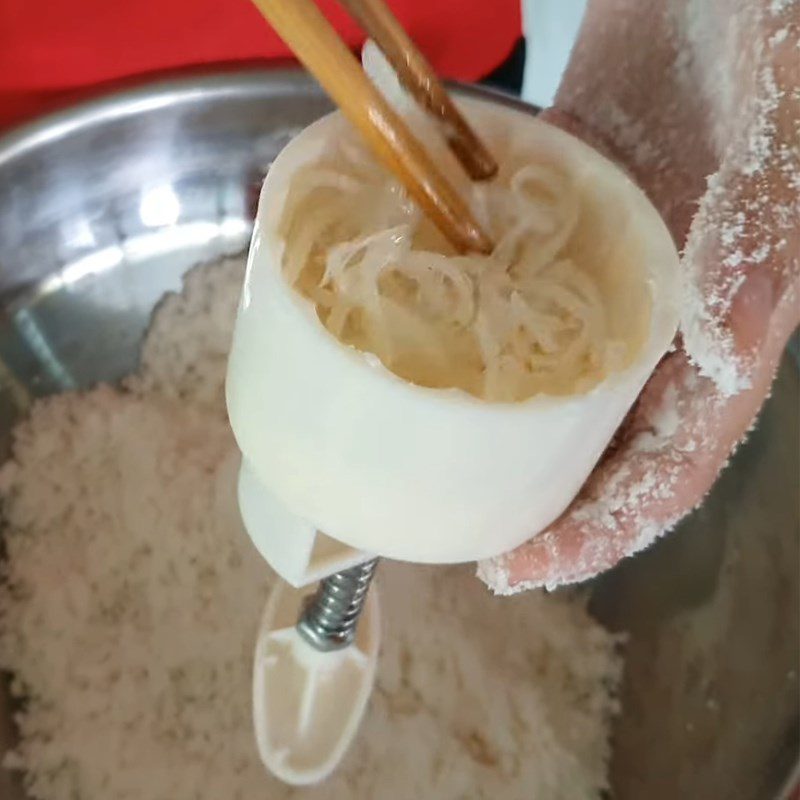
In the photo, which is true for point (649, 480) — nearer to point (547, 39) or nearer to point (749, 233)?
point (749, 233)

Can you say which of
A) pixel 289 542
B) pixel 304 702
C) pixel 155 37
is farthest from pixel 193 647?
pixel 155 37

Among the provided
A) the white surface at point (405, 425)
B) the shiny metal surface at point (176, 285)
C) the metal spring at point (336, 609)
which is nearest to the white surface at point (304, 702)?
the metal spring at point (336, 609)

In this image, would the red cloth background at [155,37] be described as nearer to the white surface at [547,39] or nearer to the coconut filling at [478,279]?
the white surface at [547,39]

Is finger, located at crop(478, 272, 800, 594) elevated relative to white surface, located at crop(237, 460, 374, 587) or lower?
lower

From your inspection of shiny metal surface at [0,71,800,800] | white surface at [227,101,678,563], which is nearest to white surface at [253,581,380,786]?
shiny metal surface at [0,71,800,800]

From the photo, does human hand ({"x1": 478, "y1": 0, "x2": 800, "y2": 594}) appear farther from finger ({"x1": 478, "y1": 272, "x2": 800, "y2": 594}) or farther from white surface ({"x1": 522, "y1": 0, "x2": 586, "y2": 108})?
white surface ({"x1": 522, "y1": 0, "x2": 586, "y2": 108})

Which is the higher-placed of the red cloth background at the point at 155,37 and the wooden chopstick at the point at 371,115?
the wooden chopstick at the point at 371,115
